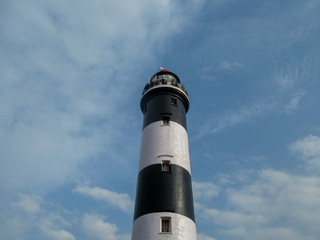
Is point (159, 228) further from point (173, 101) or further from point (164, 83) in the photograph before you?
point (164, 83)

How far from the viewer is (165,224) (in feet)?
70.3

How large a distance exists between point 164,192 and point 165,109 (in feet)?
30.7

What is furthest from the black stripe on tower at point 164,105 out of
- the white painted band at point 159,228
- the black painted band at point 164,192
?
the white painted band at point 159,228

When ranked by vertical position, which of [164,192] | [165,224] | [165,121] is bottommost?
[165,224]

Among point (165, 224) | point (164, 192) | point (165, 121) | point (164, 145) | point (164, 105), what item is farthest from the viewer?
point (164, 105)

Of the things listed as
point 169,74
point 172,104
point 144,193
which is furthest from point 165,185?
point 169,74

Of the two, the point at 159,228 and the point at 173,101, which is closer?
the point at 159,228

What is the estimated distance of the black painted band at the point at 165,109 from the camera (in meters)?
28.2

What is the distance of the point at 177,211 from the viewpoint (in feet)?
72.3

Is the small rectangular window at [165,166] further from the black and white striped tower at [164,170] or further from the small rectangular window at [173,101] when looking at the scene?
the small rectangular window at [173,101]

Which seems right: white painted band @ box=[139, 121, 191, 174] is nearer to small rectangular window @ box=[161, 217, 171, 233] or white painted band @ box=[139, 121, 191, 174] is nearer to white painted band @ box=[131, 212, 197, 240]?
white painted band @ box=[131, 212, 197, 240]

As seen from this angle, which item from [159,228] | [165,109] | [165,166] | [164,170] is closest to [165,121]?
[165,109]

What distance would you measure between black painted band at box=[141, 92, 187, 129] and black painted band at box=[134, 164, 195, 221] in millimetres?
5716

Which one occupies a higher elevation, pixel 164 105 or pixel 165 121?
pixel 164 105
